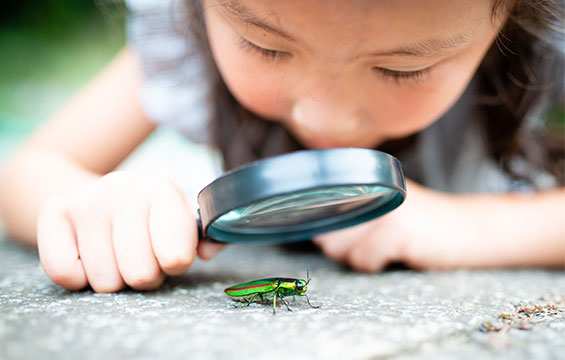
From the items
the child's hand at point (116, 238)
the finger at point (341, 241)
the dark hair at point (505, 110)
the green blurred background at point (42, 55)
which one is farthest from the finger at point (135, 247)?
the green blurred background at point (42, 55)

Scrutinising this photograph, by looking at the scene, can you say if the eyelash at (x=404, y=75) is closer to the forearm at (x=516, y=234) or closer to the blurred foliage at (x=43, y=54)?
the forearm at (x=516, y=234)

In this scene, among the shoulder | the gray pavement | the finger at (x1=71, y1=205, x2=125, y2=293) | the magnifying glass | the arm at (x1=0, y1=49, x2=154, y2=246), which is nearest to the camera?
the gray pavement

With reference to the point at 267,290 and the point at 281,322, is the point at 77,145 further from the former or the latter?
the point at 281,322

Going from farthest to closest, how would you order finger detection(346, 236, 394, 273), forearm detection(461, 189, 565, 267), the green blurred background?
the green blurred background
forearm detection(461, 189, 565, 267)
finger detection(346, 236, 394, 273)

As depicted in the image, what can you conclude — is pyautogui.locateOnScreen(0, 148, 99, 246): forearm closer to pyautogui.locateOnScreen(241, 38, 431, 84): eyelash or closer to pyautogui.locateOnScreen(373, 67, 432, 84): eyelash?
pyautogui.locateOnScreen(241, 38, 431, 84): eyelash

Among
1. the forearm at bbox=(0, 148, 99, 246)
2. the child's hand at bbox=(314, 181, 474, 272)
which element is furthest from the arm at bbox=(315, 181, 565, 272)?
the forearm at bbox=(0, 148, 99, 246)

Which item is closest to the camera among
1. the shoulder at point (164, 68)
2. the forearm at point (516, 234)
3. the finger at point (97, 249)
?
the finger at point (97, 249)
